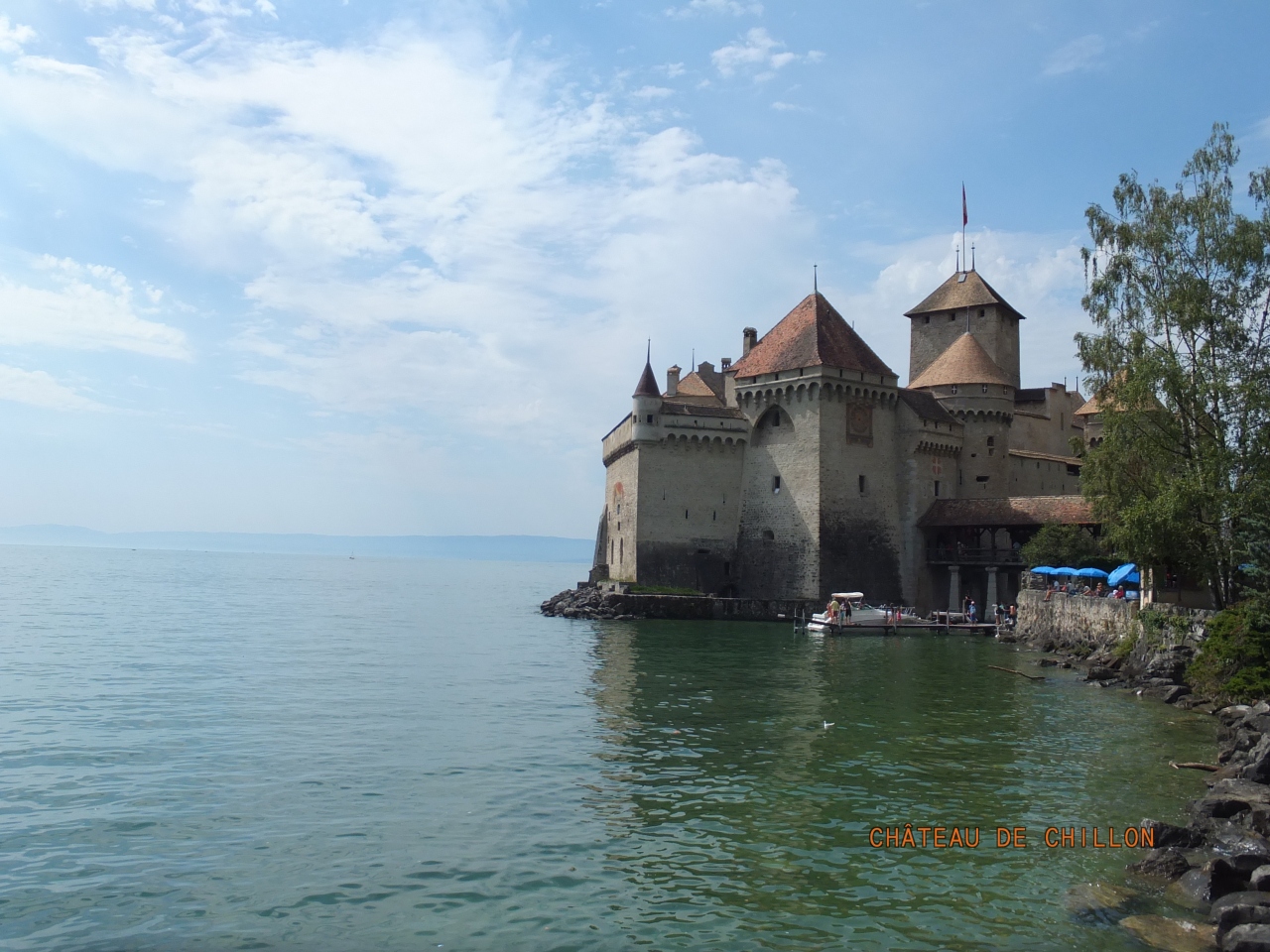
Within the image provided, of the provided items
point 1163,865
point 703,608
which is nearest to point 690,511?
point 703,608

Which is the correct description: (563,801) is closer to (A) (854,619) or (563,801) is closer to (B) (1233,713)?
(B) (1233,713)

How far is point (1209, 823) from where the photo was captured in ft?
36.5

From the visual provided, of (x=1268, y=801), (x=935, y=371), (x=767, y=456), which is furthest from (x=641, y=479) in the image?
(x=1268, y=801)

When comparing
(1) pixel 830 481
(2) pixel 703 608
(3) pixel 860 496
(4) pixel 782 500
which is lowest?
(2) pixel 703 608

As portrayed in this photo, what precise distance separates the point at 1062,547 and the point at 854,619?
26.1ft

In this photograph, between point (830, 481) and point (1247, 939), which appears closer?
point (1247, 939)

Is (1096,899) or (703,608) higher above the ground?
(703,608)

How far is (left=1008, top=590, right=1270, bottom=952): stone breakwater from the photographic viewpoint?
8516 mm

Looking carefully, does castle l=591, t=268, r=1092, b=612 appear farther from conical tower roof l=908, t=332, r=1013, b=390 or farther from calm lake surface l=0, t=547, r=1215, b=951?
calm lake surface l=0, t=547, r=1215, b=951

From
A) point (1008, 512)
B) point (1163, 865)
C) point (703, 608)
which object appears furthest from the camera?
point (1008, 512)

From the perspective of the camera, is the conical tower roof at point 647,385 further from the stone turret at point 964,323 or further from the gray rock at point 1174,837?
the gray rock at point 1174,837

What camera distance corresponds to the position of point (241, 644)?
33906 millimetres

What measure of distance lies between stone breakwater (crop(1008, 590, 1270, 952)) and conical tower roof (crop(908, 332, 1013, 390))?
23253 mm

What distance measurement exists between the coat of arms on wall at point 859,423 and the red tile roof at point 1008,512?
4.38m
